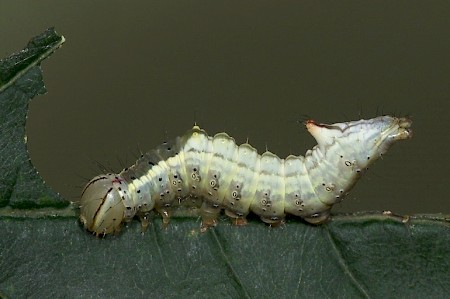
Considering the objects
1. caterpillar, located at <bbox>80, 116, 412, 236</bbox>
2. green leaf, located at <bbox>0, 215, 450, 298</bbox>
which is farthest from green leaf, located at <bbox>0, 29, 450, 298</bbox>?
caterpillar, located at <bbox>80, 116, 412, 236</bbox>

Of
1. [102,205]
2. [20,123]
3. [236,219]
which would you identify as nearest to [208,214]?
[236,219]

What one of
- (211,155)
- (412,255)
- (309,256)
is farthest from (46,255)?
(412,255)

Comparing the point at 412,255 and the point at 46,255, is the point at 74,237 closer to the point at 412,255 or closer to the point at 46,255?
the point at 46,255

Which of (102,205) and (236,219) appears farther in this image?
(236,219)

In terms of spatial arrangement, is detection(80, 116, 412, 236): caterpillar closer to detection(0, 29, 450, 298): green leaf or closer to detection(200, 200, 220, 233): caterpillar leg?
detection(200, 200, 220, 233): caterpillar leg

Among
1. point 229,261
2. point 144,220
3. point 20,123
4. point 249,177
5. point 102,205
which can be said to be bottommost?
point 229,261

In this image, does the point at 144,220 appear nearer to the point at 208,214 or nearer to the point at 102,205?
the point at 102,205

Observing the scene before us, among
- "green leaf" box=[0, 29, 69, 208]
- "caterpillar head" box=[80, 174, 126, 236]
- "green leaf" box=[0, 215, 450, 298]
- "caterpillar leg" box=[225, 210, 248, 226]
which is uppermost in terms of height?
"green leaf" box=[0, 29, 69, 208]
